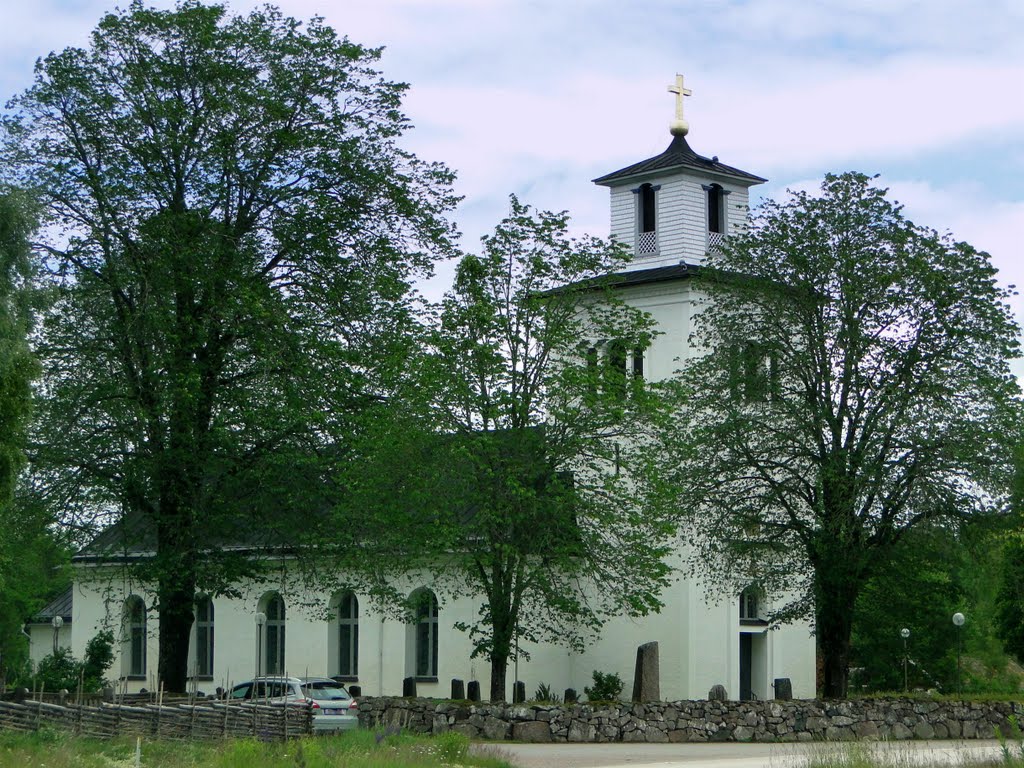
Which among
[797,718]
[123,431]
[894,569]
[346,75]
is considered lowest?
[797,718]

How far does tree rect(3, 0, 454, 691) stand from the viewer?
35.1 metres

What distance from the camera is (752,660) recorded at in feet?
152

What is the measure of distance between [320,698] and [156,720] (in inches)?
311

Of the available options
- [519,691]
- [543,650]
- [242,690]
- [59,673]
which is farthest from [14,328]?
[59,673]

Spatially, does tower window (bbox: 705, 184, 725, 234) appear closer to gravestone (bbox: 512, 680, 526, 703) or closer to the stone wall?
gravestone (bbox: 512, 680, 526, 703)

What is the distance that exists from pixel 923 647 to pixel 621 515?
32426mm

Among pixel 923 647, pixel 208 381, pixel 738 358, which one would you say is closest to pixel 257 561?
pixel 208 381

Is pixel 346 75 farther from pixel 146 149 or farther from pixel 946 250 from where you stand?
pixel 946 250

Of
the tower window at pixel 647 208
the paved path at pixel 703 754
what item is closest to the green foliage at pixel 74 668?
the tower window at pixel 647 208

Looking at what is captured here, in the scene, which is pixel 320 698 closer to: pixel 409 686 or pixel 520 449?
pixel 520 449

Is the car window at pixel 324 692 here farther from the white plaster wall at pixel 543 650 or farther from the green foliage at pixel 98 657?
the green foliage at pixel 98 657

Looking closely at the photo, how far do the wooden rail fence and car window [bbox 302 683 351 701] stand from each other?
4.84 meters

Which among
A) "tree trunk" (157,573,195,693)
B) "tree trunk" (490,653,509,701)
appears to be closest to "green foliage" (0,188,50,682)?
"tree trunk" (157,573,195,693)

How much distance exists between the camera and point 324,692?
104ft
